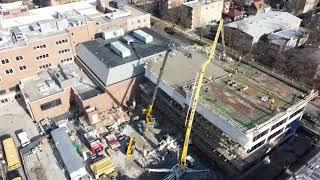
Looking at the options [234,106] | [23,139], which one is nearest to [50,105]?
[23,139]

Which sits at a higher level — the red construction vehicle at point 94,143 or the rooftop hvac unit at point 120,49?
the rooftop hvac unit at point 120,49

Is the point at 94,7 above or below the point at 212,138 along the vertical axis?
above

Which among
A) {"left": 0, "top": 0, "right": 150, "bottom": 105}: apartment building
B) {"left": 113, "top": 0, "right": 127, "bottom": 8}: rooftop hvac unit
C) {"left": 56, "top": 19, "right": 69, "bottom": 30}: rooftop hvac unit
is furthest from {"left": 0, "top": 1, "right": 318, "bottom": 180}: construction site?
{"left": 113, "top": 0, "right": 127, "bottom": 8}: rooftop hvac unit

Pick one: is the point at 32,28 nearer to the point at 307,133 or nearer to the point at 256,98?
the point at 256,98

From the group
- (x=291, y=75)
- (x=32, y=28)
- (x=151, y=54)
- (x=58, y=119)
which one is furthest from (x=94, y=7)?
(x=291, y=75)

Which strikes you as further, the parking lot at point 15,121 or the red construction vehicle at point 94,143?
the parking lot at point 15,121

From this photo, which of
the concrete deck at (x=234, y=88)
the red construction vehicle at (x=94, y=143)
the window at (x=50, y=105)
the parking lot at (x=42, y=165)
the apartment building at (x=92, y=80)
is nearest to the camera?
the concrete deck at (x=234, y=88)

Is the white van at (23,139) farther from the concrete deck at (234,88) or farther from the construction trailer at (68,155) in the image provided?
the concrete deck at (234,88)

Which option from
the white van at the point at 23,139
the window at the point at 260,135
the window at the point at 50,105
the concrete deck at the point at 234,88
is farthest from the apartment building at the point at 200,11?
the white van at the point at 23,139
